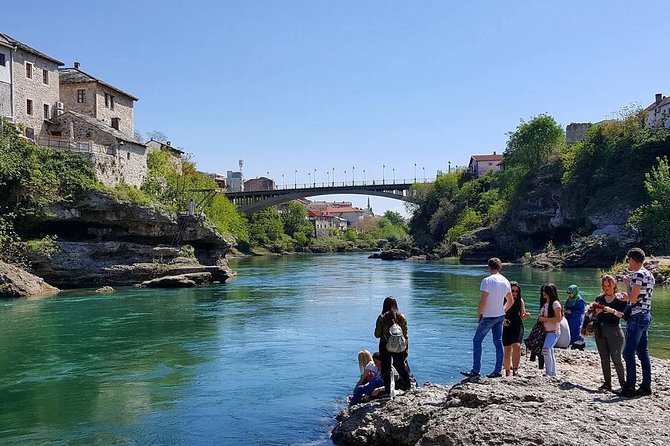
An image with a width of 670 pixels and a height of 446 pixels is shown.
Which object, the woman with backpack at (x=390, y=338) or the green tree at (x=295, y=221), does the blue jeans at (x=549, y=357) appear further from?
the green tree at (x=295, y=221)

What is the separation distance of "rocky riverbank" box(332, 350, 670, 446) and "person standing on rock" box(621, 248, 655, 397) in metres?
0.26

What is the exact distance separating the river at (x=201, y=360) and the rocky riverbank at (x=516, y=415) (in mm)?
1449

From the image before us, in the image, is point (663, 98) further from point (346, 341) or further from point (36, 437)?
point (36, 437)

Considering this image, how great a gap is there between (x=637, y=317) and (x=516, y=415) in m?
2.48

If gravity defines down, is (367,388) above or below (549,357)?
below

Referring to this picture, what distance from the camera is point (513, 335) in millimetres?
11680

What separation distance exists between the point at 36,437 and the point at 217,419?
10.4 feet

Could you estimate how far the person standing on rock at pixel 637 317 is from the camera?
9.60 m

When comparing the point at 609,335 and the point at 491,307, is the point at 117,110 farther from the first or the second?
the point at 609,335

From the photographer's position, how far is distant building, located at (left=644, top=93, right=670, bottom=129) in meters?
68.4

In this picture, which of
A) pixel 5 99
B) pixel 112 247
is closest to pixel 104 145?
pixel 5 99

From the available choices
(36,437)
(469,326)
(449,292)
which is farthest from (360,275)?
(36,437)

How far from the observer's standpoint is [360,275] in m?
57.4

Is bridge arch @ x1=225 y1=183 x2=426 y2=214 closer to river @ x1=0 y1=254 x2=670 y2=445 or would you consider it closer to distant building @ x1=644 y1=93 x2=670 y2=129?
distant building @ x1=644 y1=93 x2=670 y2=129
